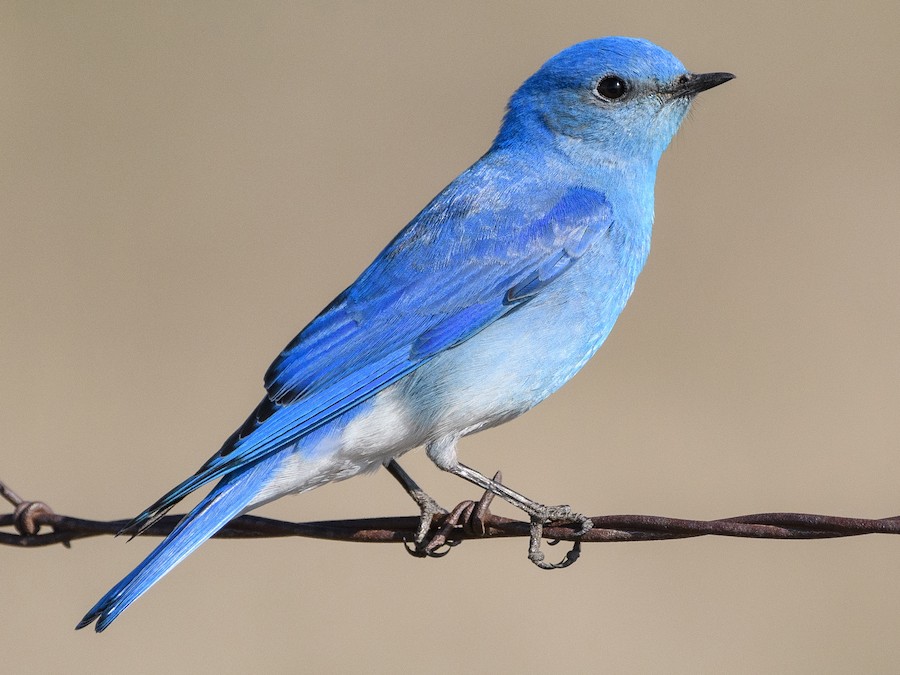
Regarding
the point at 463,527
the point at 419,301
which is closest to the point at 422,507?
the point at 463,527

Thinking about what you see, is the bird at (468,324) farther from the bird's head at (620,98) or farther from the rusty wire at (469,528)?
the rusty wire at (469,528)

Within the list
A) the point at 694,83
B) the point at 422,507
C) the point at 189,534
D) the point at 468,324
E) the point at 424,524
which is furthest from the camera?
the point at 694,83

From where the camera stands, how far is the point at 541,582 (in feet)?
21.3

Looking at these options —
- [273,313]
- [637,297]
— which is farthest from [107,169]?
[637,297]

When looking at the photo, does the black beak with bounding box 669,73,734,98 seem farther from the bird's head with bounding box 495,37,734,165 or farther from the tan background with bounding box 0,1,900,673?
the tan background with bounding box 0,1,900,673

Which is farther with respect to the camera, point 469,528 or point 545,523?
point 545,523

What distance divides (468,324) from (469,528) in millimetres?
847

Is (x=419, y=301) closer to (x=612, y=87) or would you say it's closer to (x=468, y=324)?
(x=468, y=324)

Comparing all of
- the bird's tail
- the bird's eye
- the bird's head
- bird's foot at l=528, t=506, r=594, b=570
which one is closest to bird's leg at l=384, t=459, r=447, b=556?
bird's foot at l=528, t=506, r=594, b=570

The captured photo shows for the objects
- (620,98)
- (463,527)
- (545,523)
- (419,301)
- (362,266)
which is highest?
(620,98)

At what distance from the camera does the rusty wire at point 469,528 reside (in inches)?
123

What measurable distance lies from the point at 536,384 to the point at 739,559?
265cm

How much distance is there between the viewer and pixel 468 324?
4.36m

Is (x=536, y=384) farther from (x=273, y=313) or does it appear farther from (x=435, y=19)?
(x=435, y=19)
